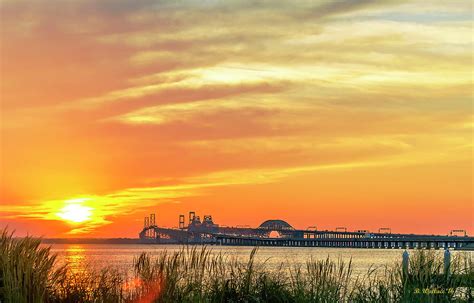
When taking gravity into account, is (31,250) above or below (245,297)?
above

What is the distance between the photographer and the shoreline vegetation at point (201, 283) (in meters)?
16.6

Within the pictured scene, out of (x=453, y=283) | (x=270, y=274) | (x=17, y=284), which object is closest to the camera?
(x=17, y=284)

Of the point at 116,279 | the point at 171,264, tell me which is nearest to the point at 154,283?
the point at 171,264

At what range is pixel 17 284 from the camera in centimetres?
1653

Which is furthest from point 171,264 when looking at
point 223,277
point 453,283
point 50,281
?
point 453,283

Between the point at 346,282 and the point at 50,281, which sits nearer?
the point at 346,282

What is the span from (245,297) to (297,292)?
79.2 inches

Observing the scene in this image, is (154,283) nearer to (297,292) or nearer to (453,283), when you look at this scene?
(297,292)

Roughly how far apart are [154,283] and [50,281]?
2.89m

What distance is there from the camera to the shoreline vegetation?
54.5ft

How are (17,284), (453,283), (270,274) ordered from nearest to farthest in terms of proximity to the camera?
(17,284)
(453,283)
(270,274)

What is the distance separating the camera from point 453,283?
701 inches

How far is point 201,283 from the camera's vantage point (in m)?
17.4

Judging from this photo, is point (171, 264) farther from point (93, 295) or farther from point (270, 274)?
point (270, 274)
